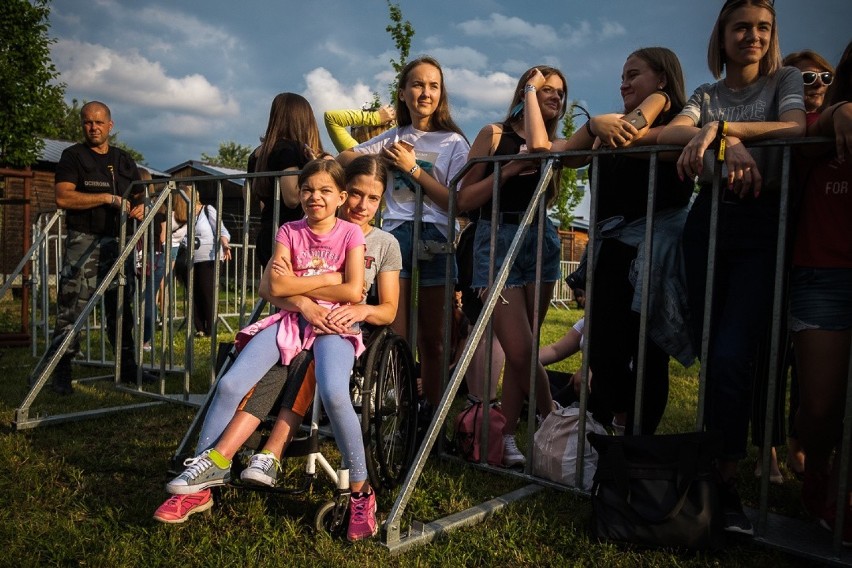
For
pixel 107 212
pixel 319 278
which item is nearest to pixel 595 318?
pixel 319 278

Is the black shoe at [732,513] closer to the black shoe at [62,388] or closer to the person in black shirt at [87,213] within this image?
the person in black shirt at [87,213]

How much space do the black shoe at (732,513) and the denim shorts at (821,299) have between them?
2.32 feet

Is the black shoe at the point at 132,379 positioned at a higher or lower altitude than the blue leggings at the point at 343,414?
lower

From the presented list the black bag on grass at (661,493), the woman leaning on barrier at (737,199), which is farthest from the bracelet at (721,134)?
the black bag on grass at (661,493)

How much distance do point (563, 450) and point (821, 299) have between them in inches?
51.5

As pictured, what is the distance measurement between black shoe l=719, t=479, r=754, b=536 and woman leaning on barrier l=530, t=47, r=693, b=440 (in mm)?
642

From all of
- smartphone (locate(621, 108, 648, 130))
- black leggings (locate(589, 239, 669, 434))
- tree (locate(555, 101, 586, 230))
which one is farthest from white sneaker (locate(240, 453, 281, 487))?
tree (locate(555, 101, 586, 230))

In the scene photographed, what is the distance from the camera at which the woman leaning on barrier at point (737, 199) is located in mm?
2588

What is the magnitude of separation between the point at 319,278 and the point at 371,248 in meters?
0.39

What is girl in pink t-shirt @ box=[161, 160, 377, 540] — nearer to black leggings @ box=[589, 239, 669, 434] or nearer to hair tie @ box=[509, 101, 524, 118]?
hair tie @ box=[509, 101, 524, 118]

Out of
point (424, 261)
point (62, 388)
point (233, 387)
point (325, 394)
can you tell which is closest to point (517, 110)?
point (424, 261)

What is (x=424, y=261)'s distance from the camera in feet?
12.2

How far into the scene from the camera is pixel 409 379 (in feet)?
10.8

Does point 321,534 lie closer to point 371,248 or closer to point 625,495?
point 625,495
